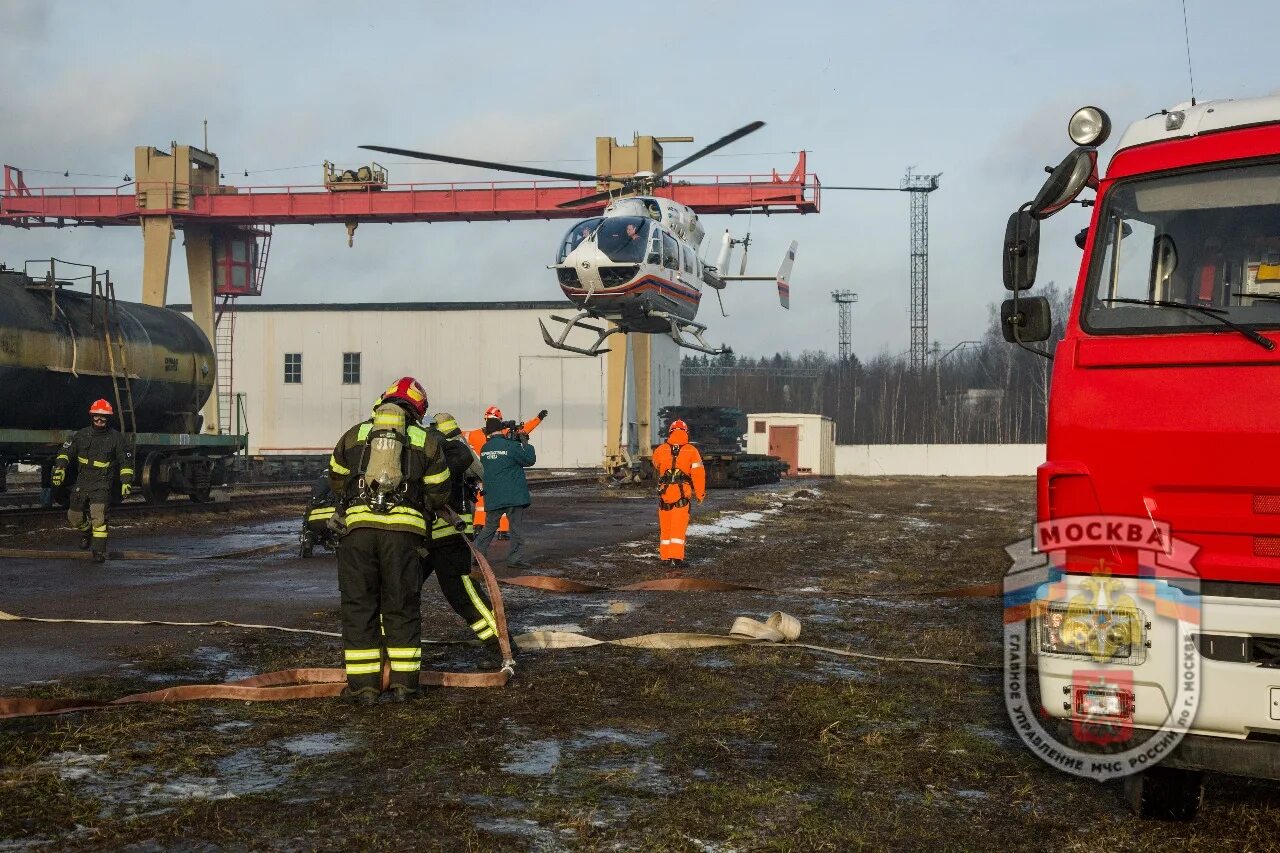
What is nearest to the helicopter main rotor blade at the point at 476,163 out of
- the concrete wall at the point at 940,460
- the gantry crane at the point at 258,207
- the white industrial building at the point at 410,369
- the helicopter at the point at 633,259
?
the helicopter at the point at 633,259

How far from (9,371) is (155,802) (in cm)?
1507

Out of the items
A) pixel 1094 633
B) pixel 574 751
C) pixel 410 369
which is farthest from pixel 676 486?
pixel 410 369

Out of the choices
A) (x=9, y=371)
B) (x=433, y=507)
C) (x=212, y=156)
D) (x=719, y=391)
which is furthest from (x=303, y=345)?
(x=719, y=391)

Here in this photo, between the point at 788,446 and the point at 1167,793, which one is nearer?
the point at 1167,793

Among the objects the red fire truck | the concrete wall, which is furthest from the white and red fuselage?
the concrete wall

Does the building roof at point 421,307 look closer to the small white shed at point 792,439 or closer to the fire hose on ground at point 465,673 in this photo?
the small white shed at point 792,439

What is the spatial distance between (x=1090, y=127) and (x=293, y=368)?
46.6 m

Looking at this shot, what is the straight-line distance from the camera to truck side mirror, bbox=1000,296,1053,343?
209 inches

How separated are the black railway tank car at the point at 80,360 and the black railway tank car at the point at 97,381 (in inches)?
0.6

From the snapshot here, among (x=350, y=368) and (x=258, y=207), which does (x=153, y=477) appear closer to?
(x=258, y=207)

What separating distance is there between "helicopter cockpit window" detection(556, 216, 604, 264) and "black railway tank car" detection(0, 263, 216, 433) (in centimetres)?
700

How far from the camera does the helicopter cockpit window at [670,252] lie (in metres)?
23.3

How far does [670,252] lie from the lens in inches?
929

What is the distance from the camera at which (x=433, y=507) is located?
717 cm
